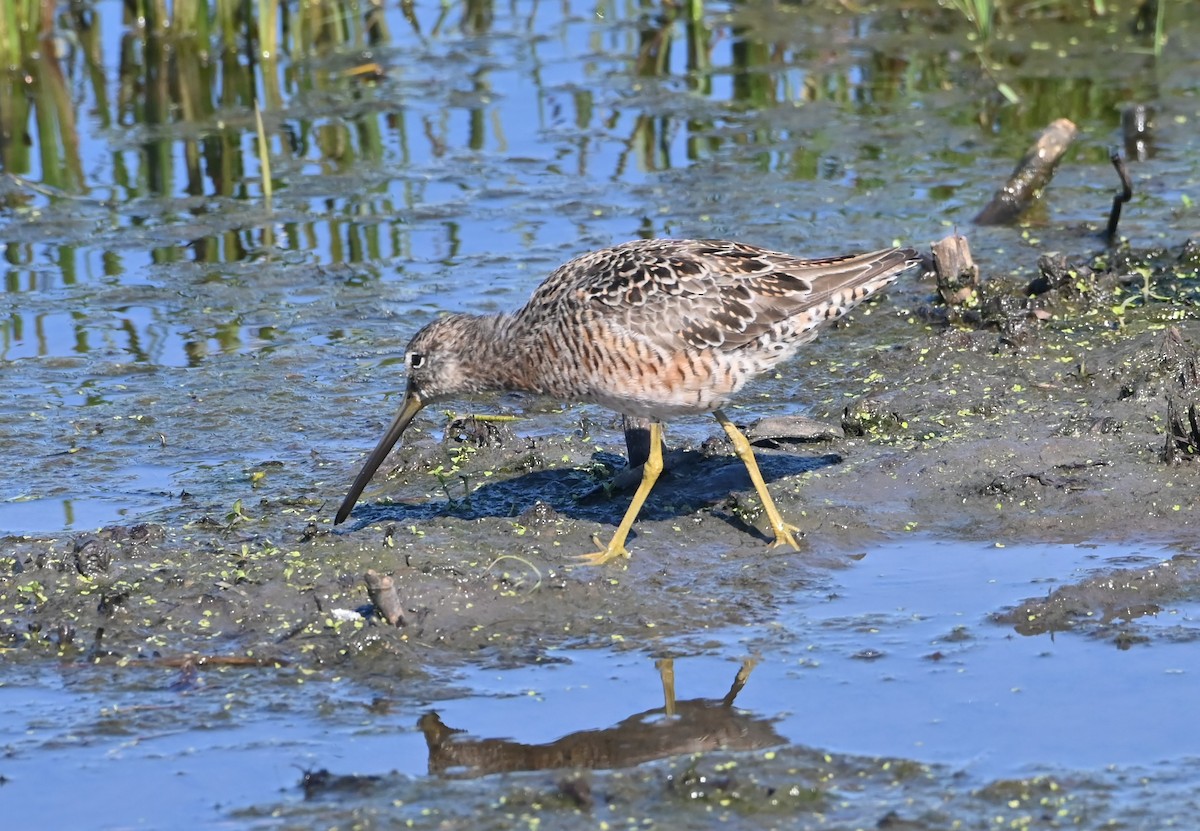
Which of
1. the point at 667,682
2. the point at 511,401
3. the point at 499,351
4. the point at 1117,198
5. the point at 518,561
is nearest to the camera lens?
the point at 667,682

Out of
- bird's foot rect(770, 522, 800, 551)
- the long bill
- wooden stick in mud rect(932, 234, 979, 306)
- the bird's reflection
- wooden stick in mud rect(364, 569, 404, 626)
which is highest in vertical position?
wooden stick in mud rect(932, 234, 979, 306)

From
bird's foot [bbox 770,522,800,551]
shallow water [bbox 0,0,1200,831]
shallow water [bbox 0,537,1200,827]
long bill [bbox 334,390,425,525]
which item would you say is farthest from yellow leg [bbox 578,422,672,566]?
long bill [bbox 334,390,425,525]

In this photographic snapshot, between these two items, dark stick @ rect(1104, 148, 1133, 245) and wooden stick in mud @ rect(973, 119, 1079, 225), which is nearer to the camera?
dark stick @ rect(1104, 148, 1133, 245)

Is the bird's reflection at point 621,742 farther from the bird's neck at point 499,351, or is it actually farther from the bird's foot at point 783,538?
the bird's neck at point 499,351

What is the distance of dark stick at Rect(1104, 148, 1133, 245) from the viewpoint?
28.3 ft

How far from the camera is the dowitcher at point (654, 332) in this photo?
6.18m

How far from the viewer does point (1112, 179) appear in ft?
33.5

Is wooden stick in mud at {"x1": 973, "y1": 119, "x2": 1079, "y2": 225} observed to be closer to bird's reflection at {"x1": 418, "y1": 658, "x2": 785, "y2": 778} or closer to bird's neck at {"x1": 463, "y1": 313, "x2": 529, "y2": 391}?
bird's neck at {"x1": 463, "y1": 313, "x2": 529, "y2": 391}

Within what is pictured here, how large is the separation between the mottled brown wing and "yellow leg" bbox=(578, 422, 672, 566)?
503 mm

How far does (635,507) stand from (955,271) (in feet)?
8.69

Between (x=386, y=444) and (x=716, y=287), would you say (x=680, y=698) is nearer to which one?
(x=716, y=287)

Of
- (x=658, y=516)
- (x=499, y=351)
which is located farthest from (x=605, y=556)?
(x=499, y=351)

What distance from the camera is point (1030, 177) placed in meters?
9.45

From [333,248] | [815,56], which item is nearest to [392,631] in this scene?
[333,248]
